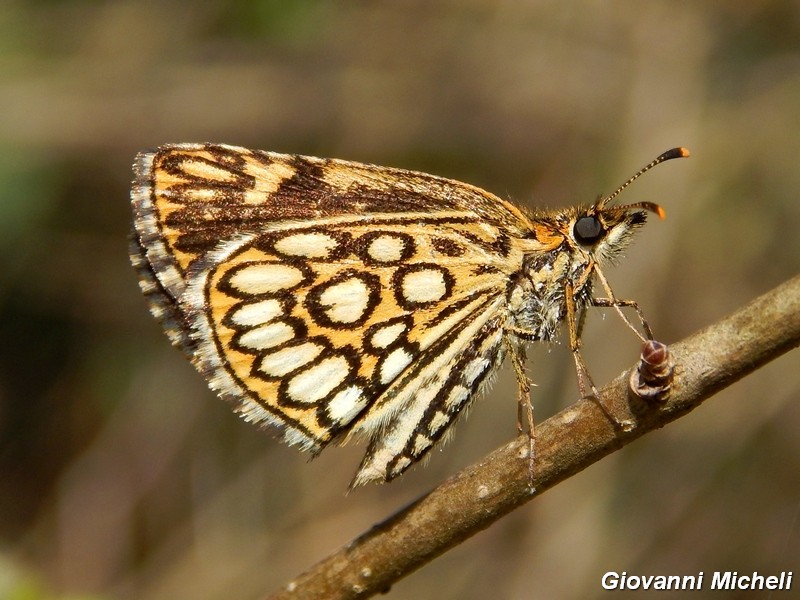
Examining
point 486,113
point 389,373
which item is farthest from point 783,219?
point 389,373

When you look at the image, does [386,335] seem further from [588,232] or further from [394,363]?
[588,232]

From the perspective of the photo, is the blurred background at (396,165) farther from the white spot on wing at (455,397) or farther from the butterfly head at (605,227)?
the white spot on wing at (455,397)

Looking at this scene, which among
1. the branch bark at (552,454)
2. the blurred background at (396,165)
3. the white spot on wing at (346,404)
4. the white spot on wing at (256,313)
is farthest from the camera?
the blurred background at (396,165)

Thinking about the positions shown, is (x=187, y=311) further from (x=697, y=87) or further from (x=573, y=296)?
(x=697, y=87)

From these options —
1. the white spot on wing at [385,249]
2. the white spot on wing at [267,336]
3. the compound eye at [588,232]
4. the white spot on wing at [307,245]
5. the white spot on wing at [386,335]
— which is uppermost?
the white spot on wing at [307,245]

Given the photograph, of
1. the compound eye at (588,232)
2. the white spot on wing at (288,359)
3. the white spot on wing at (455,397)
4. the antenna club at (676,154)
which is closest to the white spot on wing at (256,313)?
the white spot on wing at (288,359)
